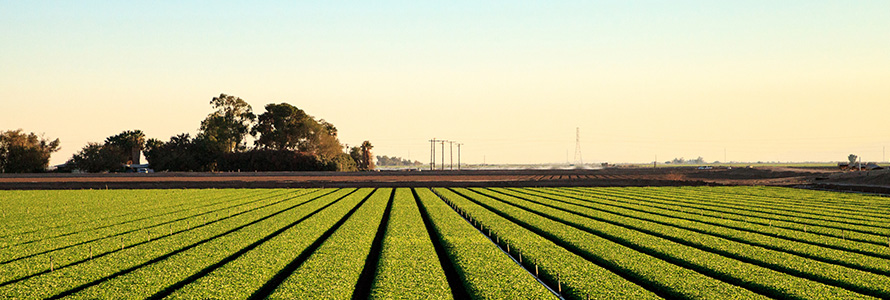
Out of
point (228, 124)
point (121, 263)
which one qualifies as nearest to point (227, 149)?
point (228, 124)

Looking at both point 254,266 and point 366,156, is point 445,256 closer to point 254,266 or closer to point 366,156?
point 254,266

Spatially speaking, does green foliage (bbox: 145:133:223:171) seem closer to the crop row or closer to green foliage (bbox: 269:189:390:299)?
Answer: the crop row

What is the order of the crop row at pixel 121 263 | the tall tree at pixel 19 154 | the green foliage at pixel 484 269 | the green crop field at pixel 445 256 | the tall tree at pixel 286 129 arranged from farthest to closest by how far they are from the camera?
1. the tall tree at pixel 286 129
2. the tall tree at pixel 19 154
3. the crop row at pixel 121 263
4. the green crop field at pixel 445 256
5. the green foliage at pixel 484 269

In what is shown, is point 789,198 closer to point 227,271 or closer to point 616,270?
point 616,270

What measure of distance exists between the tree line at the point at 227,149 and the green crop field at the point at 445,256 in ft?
195

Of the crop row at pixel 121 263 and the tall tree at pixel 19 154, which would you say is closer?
the crop row at pixel 121 263

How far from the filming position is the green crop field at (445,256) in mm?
10273

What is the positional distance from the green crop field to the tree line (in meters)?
59.4

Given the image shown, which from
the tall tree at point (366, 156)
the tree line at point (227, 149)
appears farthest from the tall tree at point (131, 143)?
the tall tree at point (366, 156)

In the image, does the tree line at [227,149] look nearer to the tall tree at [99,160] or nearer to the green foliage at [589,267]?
the tall tree at [99,160]

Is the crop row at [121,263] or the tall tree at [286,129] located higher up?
the tall tree at [286,129]

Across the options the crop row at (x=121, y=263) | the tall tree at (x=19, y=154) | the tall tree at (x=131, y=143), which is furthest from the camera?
the tall tree at (x=131, y=143)

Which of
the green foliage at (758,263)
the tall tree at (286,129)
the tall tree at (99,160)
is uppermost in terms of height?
the tall tree at (286,129)

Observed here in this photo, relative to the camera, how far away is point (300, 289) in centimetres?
1021
